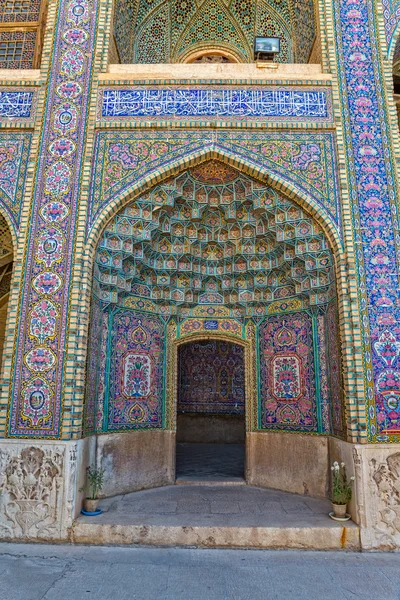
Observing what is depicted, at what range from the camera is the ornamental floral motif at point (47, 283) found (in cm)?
515

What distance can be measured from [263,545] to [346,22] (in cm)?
674

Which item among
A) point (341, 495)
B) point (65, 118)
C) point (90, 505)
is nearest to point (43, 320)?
point (90, 505)

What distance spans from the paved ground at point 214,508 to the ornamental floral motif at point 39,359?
170 cm

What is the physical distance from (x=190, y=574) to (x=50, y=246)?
3.77 meters

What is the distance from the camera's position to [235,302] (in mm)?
6965

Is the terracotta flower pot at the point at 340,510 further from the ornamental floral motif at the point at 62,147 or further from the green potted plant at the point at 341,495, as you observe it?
the ornamental floral motif at the point at 62,147

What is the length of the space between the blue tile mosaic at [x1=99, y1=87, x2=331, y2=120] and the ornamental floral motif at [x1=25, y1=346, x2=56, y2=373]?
3.15 metres

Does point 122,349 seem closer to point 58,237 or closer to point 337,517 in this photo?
point 58,237

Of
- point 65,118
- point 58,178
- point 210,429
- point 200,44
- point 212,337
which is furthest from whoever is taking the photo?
point 210,429

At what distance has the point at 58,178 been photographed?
5.50 metres

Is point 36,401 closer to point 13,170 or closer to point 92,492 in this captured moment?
point 92,492

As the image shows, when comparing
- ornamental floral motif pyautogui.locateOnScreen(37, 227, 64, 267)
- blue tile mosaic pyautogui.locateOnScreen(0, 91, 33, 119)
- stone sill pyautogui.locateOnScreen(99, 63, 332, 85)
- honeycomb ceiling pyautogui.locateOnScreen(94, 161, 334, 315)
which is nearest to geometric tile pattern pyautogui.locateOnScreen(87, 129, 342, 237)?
honeycomb ceiling pyautogui.locateOnScreen(94, 161, 334, 315)

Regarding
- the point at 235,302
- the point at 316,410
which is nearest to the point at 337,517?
the point at 316,410

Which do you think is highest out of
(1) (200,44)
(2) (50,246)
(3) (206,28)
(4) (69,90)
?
(3) (206,28)
